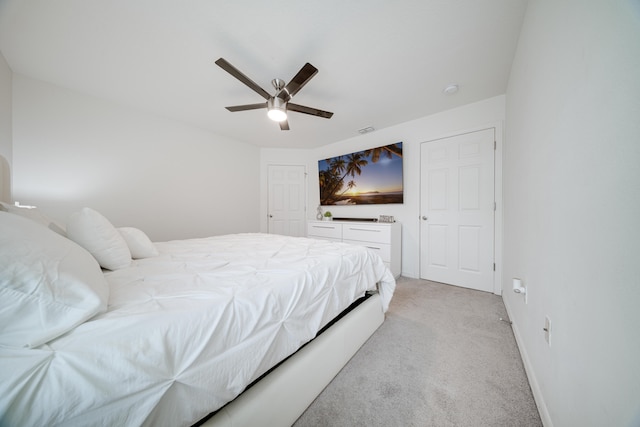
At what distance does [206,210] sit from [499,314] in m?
4.13

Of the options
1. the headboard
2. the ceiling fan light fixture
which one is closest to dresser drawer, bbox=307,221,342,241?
the ceiling fan light fixture

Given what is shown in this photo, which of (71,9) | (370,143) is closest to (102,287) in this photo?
(71,9)

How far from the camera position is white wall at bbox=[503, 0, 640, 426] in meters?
0.49

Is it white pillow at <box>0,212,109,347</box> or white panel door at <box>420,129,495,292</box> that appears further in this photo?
white panel door at <box>420,129,495,292</box>

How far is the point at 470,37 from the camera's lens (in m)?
1.59

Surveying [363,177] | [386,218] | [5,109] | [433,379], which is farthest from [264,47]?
[433,379]

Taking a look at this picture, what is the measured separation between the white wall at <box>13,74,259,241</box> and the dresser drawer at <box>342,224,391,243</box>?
214 cm

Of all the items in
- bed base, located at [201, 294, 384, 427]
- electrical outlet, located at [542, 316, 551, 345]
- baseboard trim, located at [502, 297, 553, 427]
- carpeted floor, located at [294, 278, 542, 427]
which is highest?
electrical outlet, located at [542, 316, 551, 345]

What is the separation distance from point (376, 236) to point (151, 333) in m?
2.80

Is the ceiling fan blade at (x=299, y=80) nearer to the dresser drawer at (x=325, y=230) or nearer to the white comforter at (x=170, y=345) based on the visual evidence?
the white comforter at (x=170, y=345)

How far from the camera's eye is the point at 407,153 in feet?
10.2

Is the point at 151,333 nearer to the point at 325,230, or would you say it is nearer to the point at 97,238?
the point at 97,238

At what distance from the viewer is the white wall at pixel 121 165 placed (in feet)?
6.88

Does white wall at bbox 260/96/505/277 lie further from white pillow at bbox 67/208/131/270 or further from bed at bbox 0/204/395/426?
white pillow at bbox 67/208/131/270
